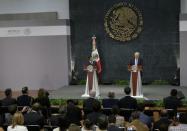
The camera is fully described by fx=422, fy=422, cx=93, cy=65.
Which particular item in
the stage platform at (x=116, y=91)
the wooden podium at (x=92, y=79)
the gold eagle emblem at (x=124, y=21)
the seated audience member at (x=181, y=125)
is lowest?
the stage platform at (x=116, y=91)

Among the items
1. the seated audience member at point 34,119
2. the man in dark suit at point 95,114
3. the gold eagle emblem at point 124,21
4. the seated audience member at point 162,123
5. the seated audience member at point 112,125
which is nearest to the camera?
the seated audience member at point 162,123

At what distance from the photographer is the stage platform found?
1375cm

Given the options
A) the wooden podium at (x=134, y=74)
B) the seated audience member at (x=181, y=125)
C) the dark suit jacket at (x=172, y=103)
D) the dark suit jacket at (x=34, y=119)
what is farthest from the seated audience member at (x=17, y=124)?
the wooden podium at (x=134, y=74)

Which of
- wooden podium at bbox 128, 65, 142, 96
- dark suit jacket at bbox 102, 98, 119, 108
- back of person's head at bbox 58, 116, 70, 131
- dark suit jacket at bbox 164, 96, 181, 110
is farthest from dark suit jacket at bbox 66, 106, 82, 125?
wooden podium at bbox 128, 65, 142, 96

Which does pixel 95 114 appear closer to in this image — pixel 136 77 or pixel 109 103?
pixel 109 103

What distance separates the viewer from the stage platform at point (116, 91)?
13.8 meters

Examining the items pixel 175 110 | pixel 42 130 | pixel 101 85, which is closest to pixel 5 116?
pixel 42 130

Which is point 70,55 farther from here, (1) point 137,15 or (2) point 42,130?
(2) point 42,130

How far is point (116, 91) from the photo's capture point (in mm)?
15023

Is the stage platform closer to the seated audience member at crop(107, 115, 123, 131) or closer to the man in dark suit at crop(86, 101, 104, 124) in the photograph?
the man in dark suit at crop(86, 101, 104, 124)

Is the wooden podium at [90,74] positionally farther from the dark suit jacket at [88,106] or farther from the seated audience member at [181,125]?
the seated audience member at [181,125]

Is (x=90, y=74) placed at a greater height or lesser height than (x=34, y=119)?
greater

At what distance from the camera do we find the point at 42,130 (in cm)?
752

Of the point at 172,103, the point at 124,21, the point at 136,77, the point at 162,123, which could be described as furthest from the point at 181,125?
the point at 124,21
